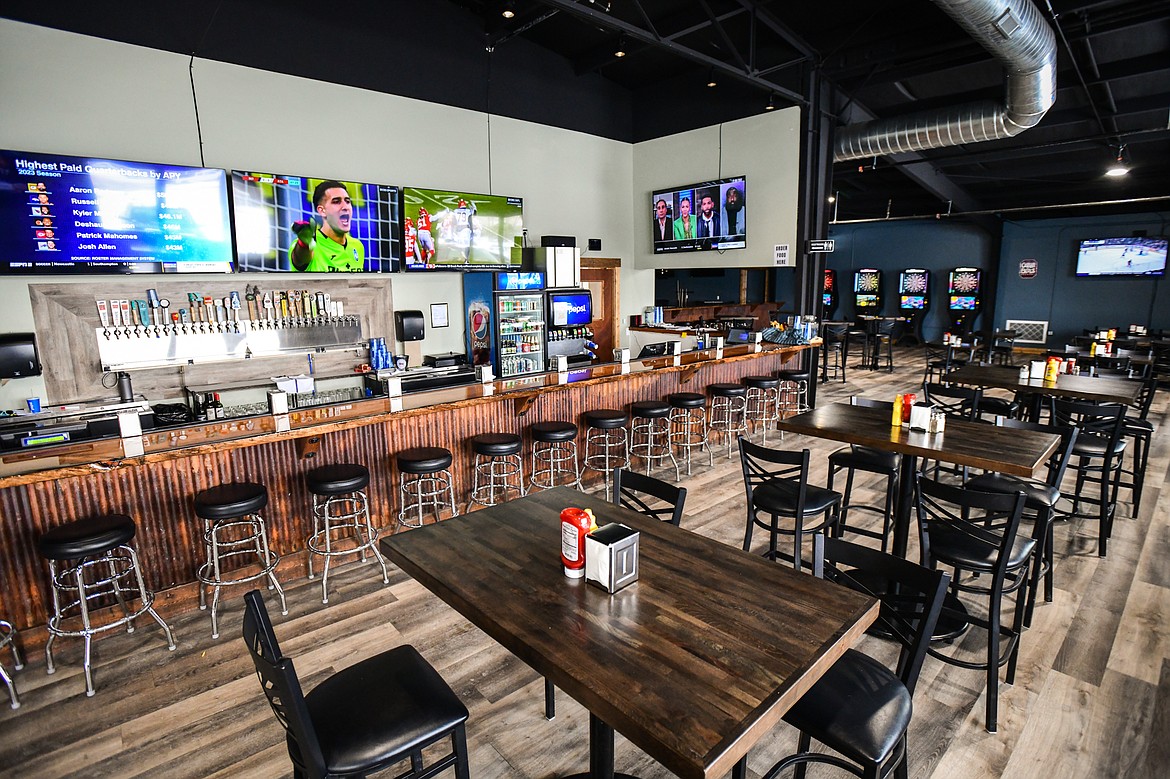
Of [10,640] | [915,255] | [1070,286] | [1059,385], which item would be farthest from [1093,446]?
[915,255]

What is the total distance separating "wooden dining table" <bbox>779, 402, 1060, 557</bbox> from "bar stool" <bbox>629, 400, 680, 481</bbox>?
1584 millimetres

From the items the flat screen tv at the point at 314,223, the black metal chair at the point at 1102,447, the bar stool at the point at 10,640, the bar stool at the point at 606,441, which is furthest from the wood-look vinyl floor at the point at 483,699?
the flat screen tv at the point at 314,223

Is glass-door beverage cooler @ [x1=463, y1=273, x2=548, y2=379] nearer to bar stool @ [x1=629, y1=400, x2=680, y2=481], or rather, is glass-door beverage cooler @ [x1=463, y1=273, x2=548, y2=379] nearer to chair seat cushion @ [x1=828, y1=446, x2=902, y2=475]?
bar stool @ [x1=629, y1=400, x2=680, y2=481]

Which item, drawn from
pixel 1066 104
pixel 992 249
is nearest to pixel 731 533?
pixel 1066 104

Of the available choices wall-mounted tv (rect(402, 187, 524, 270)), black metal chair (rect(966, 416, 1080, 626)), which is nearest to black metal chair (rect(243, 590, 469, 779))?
black metal chair (rect(966, 416, 1080, 626))

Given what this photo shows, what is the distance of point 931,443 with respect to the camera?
122 inches

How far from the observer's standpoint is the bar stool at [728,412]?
6.02m

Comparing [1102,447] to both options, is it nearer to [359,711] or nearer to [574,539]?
[574,539]

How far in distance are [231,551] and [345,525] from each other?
0.65m

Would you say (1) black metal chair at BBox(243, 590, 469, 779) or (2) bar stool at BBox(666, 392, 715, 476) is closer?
(1) black metal chair at BBox(243, 590, 469, 779)

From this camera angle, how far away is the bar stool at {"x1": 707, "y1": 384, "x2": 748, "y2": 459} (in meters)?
6.02

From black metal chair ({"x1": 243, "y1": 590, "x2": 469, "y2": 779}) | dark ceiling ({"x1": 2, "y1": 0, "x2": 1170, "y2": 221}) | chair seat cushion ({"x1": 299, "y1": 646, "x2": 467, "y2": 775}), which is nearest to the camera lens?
black metal chair ({"x1": 243, "y1": 590, "x2": 469, "y2": 779})

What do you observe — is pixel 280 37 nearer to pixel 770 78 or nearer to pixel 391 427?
pixel 391 427

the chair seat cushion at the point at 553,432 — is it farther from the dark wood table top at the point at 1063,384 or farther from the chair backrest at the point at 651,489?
the dark wood table top at the point at 1063,384
